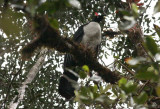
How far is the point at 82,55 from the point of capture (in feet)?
8.10

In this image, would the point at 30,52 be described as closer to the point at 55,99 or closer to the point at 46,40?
the point at 46,40

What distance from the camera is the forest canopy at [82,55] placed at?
3.13 ft

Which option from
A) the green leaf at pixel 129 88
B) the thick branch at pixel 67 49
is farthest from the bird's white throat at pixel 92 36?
the green leaf at pixel 129 88

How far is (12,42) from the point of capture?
1.68m

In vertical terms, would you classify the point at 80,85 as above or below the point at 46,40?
below

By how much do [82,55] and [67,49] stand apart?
22 cm

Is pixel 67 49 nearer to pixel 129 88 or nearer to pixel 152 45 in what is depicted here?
pixel 129 88

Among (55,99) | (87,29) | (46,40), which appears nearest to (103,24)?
(87,29)

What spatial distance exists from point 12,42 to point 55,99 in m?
3.15

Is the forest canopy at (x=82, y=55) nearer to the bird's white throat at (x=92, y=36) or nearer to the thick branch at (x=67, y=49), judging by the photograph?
the thick branch at (x=67, y=49)

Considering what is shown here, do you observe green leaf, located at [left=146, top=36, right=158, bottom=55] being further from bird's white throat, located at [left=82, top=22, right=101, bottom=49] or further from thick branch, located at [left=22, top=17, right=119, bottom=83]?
bird's white throat, located at [left=82, top=22, right=101, bottom=49]

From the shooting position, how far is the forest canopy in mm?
955

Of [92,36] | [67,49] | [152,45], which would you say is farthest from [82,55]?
[152,45]

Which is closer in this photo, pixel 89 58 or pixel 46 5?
pixel 46 5
